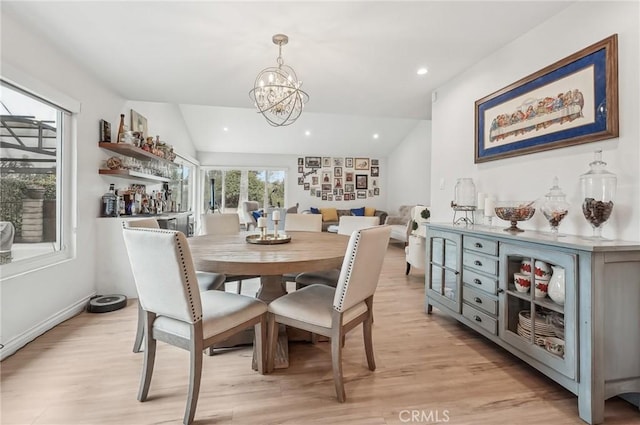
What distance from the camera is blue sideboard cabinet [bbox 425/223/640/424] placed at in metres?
1.38

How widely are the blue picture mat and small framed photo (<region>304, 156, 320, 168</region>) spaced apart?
246 inches

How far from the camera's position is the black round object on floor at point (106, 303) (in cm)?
268

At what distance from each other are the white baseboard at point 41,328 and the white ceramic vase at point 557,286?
10.9 ft

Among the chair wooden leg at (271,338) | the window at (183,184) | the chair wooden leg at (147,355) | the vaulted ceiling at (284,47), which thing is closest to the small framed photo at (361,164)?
the window at (183,184)

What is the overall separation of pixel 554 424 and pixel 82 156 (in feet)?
12.8

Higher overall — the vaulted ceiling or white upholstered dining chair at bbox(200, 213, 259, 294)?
the vaulted ceiling

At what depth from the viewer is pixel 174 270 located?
1.30 m

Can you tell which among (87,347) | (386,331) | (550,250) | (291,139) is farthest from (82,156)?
(291,139)

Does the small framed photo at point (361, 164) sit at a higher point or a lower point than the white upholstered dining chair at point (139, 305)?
higher

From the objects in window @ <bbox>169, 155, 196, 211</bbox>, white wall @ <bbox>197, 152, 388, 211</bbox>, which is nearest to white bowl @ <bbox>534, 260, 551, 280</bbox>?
window @ <bbox>169, 155, 196, 211</bbox>

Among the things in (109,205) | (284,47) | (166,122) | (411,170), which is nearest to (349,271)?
(284,47)

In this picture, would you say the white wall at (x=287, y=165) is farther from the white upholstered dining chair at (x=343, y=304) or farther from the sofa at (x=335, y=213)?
the white upholstered dining chair at (x=343, y=304)

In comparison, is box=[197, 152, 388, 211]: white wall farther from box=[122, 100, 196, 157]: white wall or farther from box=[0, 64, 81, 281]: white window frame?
box=[0, 64, 81, 281]: white window frame

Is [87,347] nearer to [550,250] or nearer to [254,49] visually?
[254,49]
